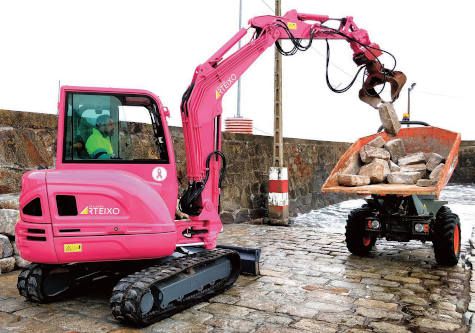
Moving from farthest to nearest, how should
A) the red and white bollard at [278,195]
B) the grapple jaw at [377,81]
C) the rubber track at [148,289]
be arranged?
the red and white bollard at [278,195] < the grapple jaw at [377,81] < the rubber track at [148,289]

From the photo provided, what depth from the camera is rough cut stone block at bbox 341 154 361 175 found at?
23.7 feet

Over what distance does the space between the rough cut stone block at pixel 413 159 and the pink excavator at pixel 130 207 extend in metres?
3.15

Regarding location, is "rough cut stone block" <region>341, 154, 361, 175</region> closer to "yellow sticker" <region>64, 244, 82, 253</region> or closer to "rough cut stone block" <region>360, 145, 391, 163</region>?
"rough cut stone block" <region>360, 145, 391, 163</region>

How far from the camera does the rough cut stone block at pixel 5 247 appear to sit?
552 centimetres

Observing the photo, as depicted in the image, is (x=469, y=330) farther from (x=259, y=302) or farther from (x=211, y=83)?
(x=211, y=83)

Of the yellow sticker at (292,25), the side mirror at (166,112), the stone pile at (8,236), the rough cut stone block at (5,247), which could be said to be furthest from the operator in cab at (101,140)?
the yellow sticker at (292,25)

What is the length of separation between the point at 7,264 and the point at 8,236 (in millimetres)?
331

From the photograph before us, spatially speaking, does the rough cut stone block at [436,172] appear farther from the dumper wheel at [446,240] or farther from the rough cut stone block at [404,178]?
the dumper wheel at [446,240]

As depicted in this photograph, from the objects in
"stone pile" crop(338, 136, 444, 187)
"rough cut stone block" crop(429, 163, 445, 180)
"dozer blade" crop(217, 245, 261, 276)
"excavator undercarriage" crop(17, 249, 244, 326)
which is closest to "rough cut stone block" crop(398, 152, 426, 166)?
"stone pile" crop(338, 136, 444, 187)

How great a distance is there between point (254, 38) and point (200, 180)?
6.59 ft

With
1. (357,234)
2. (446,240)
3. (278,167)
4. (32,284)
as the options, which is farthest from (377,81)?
(32,284)

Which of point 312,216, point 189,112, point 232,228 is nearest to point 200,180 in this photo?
point 189,112

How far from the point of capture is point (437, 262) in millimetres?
6301

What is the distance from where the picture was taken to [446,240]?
19.8 feet
